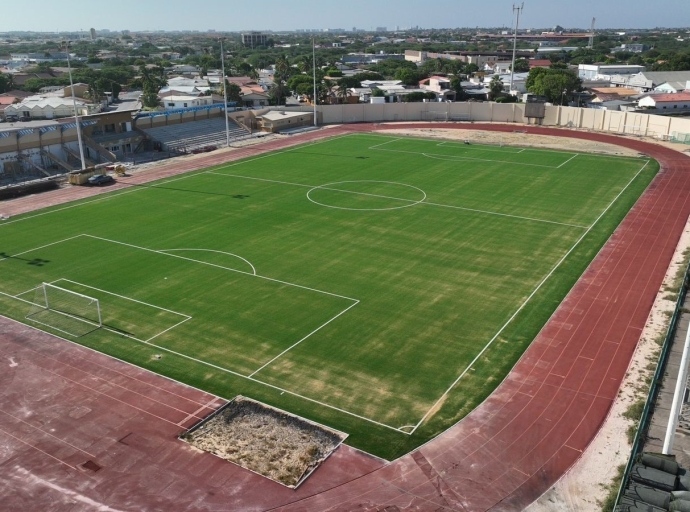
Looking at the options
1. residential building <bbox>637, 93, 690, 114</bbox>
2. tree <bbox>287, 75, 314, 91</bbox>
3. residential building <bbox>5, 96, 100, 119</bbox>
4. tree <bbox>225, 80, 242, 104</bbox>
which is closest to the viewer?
residential building <bbox>5, 96, 100, 119</bbox>

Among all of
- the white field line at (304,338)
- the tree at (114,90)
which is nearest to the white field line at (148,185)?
the white field line at (304,338)

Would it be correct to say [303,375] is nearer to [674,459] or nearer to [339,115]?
[674,459]

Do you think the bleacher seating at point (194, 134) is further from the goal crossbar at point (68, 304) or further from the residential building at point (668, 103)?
the residential building at point (668, 103)

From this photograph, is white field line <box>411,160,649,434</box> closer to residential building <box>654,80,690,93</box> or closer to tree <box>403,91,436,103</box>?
tree <box>403,91,436,103</box>

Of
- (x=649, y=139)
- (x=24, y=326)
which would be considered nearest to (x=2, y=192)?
(x=24, y=326)

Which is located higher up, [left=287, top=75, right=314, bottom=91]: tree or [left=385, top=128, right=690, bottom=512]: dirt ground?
[left=287, top=75, right=314, bottom=91]: tree

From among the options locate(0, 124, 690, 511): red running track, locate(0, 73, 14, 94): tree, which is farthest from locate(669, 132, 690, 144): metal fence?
locate(0, 73, 14, 94): tree

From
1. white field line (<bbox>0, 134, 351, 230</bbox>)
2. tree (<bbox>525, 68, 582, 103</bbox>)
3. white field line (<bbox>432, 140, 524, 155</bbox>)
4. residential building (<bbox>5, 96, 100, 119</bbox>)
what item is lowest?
white field line (<bbox>0, 134, 351, 230</bbox>)

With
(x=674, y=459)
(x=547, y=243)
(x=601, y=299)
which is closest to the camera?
(x=674, y=459)
